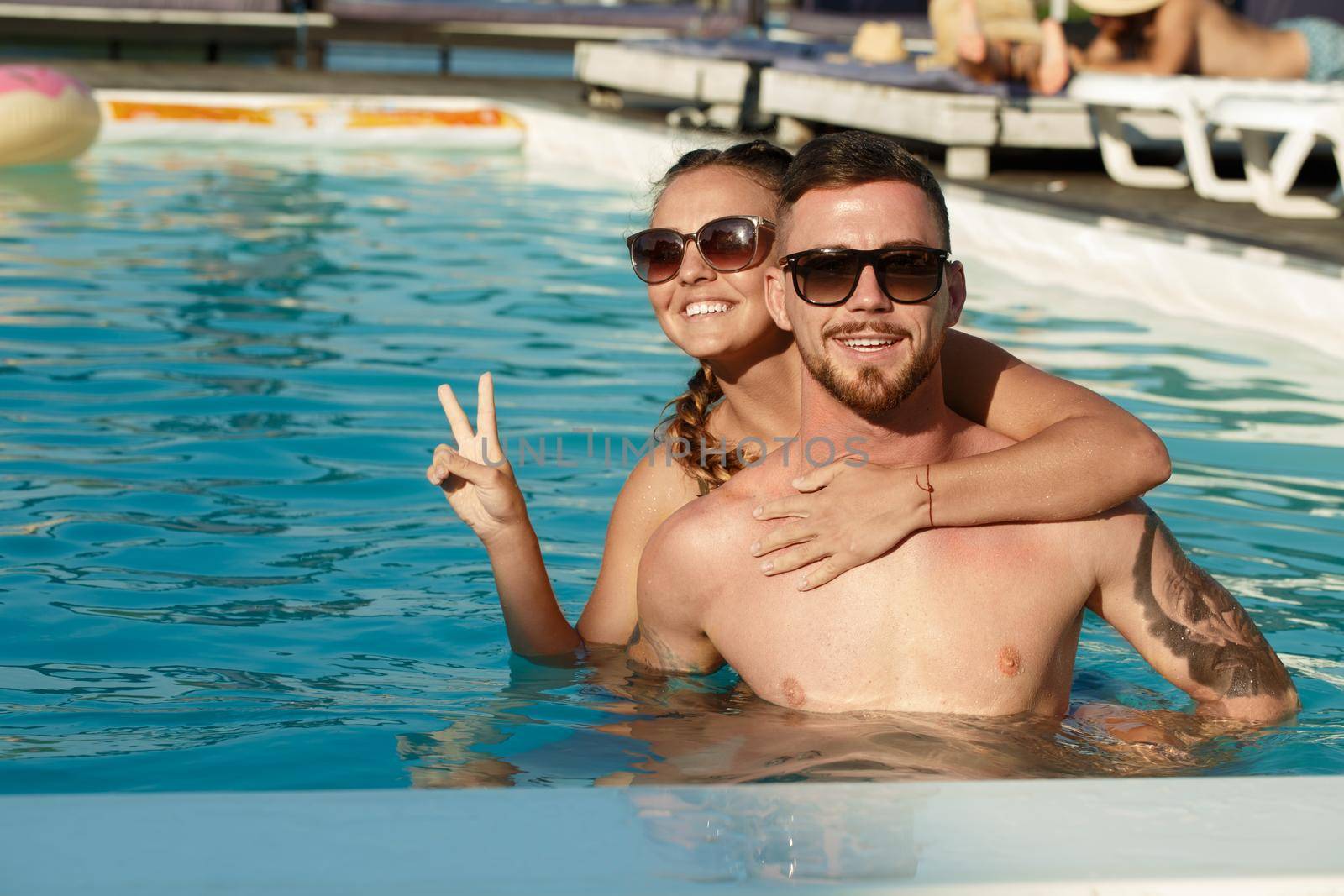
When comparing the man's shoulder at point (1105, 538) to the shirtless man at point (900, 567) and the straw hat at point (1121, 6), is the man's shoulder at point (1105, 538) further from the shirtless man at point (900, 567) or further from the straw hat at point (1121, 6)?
the straw hat at point (1121, 6)

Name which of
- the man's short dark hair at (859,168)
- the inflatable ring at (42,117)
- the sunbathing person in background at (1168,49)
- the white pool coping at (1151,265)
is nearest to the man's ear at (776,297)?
the man's short dark hair at (859,168)

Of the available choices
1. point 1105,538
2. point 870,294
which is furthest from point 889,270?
point 1105,538

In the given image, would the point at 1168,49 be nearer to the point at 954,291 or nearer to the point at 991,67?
the point at 991,67

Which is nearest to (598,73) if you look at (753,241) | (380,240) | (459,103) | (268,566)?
(459,103)

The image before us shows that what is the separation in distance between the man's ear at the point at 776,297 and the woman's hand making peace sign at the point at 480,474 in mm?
584

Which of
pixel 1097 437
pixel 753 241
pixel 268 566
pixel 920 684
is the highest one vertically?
pixel 753 241

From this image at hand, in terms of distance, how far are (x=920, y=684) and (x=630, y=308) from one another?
5612 mm

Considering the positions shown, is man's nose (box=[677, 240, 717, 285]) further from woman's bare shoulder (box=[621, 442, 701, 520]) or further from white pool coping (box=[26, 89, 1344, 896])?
white pool coping (box=[26, 89, 1344, 896])

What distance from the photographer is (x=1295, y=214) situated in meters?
9.05

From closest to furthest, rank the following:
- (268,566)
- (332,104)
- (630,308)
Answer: (268,566)
(630,308)
(332,104)

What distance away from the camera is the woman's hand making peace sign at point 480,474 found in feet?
10.5

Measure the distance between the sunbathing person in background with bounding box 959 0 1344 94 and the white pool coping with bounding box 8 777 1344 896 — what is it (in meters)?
8.95

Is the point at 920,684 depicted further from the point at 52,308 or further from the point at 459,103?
the point at 459,103

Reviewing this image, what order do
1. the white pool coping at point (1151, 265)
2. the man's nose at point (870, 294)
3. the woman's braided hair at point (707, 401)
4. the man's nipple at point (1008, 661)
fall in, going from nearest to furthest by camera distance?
the man's nose at point (870, 294)
the man's nipple at point (1008, 661)
the woman's braided hair at point (707, 401)
the white pool coping at point (1151, 265)
